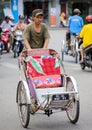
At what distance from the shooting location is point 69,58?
63.7 feet

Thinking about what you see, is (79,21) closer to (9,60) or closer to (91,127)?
(9,60)

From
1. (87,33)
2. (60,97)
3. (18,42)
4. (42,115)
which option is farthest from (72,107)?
(18,42)

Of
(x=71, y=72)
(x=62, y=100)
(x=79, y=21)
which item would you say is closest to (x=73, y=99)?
(x=62, y=100)

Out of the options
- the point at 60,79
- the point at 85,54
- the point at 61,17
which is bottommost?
the point at 61,17

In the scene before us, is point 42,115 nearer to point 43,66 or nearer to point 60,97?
point 43,66

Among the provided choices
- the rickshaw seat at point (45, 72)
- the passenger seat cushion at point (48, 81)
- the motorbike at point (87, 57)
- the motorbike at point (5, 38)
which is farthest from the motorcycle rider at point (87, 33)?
the motorbike at point (5, 38)

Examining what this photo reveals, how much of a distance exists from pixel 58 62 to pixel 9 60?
10.7 metres

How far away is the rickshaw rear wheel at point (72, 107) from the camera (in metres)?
7.37

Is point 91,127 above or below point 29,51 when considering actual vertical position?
below

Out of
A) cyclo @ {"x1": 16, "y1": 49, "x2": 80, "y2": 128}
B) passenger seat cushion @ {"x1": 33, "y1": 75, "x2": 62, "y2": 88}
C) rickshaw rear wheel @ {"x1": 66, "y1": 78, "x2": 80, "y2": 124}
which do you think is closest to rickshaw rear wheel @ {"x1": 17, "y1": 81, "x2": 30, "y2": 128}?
cyclo @ {"x1": 16, "y1": 49, "x2": 80, "y2": 128}

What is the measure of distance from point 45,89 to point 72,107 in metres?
0.47

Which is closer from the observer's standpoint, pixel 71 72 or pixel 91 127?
pixel 91 127

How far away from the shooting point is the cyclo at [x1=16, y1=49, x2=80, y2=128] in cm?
732

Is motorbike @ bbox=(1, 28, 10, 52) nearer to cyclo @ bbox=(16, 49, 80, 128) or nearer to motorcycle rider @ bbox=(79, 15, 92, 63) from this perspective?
motorcycle rider @ bbox=(79, 15, 92, 63)
